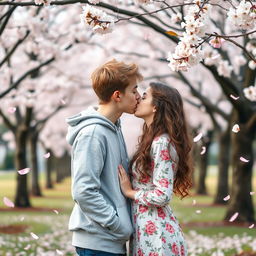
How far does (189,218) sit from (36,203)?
832cm

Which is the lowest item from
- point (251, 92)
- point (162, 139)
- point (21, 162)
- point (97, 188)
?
point (97, 188)

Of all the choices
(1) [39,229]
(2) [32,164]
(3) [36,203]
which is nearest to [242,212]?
(1) [39,229]

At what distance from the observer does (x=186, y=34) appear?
12.3 feet

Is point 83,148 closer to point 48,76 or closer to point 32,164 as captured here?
point 48,76

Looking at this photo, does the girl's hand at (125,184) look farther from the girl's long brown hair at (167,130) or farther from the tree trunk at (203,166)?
the tree trunk at (203,166)

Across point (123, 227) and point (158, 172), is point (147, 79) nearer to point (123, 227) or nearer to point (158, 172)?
point (158, 172)

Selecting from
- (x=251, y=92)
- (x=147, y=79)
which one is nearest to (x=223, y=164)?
(x=147, y=79)

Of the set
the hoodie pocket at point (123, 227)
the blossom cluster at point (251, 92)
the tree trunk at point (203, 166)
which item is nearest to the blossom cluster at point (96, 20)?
the hoodie pocket at point (123, 227)

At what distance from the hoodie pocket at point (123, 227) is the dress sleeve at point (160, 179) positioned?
0.42ft

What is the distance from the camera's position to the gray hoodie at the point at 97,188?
341 cm

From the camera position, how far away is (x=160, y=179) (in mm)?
3566

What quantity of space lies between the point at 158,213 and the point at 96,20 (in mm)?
1397

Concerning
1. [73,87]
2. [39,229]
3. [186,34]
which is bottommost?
[39,229]

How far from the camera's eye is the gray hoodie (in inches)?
134
